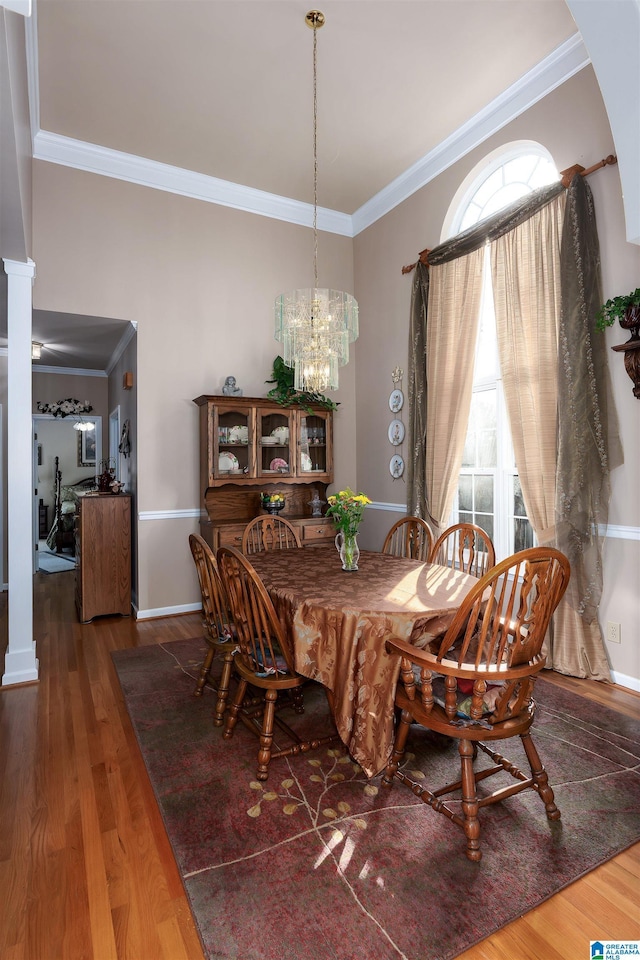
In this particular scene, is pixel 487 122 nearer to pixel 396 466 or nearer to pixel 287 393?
pixel 287 393

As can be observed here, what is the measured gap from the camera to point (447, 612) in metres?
2.03

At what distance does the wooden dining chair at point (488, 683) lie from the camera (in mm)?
1720

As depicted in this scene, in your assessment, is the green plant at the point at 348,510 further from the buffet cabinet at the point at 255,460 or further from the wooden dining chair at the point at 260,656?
the buffet cabinet at the point at 255,460

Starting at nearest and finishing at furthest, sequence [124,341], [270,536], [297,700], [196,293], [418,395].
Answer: [297,700], [270,536], [418,395], [196,293], [124,341]

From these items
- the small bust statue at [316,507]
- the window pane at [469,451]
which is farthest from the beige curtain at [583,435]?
the small bust statue at [316,507]

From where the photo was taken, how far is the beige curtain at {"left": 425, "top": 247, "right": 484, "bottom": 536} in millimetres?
3861

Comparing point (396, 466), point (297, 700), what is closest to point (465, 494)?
point (396, 466)

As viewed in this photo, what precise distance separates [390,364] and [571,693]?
3.15m

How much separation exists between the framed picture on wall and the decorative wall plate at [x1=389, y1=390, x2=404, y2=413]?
18.9ft

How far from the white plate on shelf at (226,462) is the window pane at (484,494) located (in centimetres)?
205

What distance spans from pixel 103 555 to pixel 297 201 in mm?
3780

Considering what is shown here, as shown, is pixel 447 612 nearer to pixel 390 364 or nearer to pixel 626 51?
pixel 626 51

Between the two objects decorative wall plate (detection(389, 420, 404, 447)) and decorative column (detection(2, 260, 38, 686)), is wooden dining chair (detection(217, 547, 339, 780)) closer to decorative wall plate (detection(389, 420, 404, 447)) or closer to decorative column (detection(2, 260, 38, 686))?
decorative column (detection(2, 260, 38, 686))

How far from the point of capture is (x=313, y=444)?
4973 millimetres
